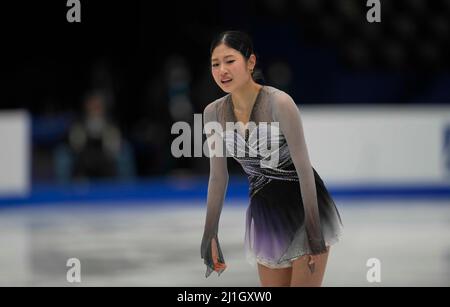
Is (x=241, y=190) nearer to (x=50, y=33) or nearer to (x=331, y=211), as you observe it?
(x=50, y=33)

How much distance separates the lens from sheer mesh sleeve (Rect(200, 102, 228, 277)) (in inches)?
129

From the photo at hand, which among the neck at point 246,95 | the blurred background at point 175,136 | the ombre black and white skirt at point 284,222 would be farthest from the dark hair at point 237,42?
the blurred background at point 175,136

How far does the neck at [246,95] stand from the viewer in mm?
3176

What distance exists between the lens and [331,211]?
10.5ft

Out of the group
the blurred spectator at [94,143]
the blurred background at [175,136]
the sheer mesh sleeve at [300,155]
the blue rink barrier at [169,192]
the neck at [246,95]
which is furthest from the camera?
the blurred spectator at [94,143]

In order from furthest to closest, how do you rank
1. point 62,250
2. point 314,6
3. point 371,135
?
point 314,6, point 371,135, point 62,250

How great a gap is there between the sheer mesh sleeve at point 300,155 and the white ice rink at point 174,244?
68.4 inches

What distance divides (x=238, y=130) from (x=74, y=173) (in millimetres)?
7119

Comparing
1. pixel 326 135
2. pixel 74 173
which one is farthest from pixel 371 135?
pixel 74 173

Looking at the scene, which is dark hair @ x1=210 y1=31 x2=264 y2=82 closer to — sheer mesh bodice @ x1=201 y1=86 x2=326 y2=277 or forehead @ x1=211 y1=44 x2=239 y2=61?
forehead @ x1=211 y1=44 x2=239 y2=61

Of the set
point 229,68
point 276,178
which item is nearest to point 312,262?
point 276,178

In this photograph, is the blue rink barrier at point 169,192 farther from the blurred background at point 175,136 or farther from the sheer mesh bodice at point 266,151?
the sheer mesh bodice at point 266,151

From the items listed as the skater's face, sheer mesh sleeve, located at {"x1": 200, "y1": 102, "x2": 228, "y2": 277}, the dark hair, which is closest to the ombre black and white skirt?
sheer mesh sleeve, located at {"x1": 200, "y1": 102, "x2": 228, "y2": 277}

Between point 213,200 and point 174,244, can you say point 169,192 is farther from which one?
point 213,200
